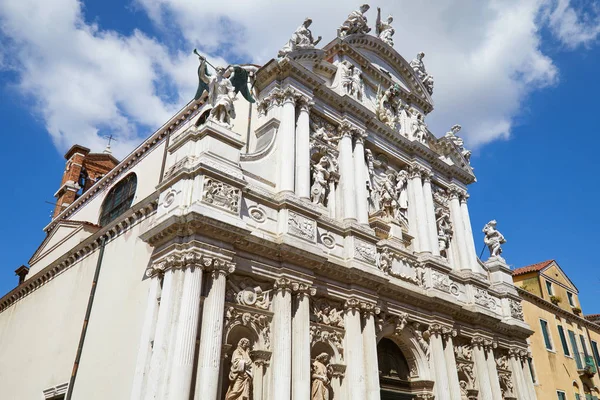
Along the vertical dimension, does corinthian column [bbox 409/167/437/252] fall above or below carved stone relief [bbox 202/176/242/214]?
above

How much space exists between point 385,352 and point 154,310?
20.2 feet

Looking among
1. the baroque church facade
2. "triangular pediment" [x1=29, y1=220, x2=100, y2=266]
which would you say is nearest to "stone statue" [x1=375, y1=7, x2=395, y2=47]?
the baroque church facade

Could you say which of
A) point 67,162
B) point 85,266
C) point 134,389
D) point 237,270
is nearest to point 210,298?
point 237,270

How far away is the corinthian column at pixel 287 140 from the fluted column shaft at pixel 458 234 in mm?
7312

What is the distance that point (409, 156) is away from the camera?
52.9 ft

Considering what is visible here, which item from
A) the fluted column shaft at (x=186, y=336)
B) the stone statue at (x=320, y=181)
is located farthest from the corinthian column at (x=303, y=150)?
the fluted column shaft at (x=186, y=336)

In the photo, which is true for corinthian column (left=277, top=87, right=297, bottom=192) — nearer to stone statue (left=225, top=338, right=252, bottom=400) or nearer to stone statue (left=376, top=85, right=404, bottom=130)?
stone statue (left=225, top=338, right=252, bottom=400)

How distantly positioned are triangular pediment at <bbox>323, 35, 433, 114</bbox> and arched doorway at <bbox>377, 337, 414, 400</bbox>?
8.29 metres

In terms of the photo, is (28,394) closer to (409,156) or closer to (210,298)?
(210,298)

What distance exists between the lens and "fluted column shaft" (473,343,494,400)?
13891mm

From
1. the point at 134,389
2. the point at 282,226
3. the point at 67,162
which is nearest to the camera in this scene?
the point at 134,389

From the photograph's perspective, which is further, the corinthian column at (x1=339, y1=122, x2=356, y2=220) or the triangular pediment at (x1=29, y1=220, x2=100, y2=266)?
the triangular pediment at (x1=29, y1=220, x2=100, y2=266)

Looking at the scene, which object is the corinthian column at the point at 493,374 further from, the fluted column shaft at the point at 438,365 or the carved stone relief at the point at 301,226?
the carved stone relief at the point at 301,226

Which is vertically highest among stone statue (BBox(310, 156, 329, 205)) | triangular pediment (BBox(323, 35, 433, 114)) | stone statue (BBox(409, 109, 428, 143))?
triangular pediment (BBox(323, 35, 433, 114))
